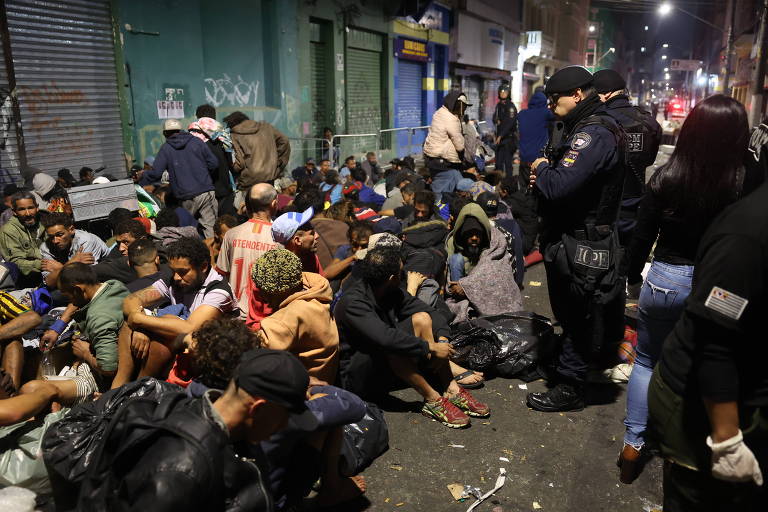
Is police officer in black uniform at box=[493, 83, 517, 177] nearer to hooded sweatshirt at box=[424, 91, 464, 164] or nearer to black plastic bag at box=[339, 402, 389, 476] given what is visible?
hooded sweatshirt at box=[424, 91, 464, 164]

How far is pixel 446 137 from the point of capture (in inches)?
349

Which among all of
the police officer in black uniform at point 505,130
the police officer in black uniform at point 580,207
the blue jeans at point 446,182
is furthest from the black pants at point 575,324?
the police officer in black uniform at point 505,130

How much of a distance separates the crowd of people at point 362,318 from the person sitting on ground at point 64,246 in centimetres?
2

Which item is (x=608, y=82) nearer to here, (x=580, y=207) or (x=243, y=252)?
(x=580, y=207)

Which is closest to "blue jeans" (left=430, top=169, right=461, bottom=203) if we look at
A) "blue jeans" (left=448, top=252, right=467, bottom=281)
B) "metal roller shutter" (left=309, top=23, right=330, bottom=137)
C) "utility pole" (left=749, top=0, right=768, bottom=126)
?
"blue jeans" (left=448, top=252, right=467, bottom=281)

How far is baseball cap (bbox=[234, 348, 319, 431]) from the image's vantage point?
2047 mm

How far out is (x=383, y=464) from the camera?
3674 millimetres

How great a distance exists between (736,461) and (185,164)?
6.47 metres

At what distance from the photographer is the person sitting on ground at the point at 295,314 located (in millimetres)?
3434

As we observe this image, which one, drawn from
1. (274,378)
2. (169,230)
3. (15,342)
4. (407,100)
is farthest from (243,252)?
(407,100)

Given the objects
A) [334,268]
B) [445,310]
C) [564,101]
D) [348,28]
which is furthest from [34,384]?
[348,28]

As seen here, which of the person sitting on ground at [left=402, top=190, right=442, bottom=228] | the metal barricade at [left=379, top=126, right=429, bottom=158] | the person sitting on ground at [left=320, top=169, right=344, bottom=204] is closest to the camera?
the person sitting on ground at [left=402, top=190, right=442, bottom=228]

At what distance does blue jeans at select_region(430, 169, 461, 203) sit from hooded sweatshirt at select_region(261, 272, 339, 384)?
208 inches

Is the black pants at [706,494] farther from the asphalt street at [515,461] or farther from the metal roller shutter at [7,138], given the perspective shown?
the metal roller shutter at [7,138]
